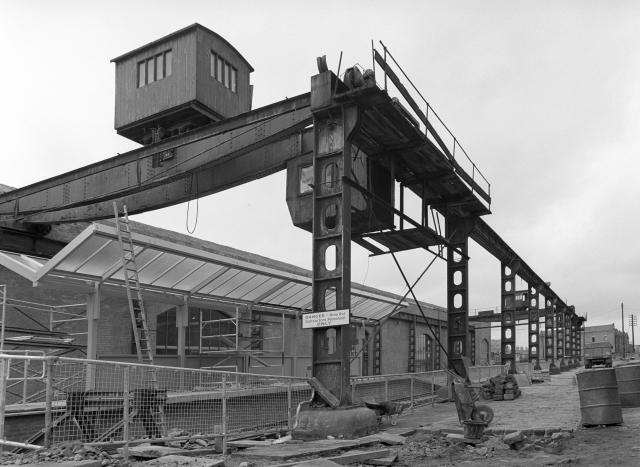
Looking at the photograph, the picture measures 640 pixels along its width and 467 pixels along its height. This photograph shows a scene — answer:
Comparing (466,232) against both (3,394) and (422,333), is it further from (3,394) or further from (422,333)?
(422,333)

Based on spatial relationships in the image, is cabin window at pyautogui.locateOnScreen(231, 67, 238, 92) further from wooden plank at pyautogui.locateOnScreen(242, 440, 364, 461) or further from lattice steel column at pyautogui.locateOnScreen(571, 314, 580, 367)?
lattice steel column at pyautogui.locateOnScreen(571, 314, 580, 367)

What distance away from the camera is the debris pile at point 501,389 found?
833 inches

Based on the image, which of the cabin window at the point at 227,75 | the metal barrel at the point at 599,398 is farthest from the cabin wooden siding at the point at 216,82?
the metal barrel at the point at 599,398

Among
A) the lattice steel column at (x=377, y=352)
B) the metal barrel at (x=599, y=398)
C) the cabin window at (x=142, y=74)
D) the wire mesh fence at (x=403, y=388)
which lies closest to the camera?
the metal barrel at (x=599, y=398)

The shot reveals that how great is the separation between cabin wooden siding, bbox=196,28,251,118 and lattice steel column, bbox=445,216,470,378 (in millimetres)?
8084

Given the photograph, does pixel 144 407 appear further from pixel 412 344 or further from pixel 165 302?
pixel 412 344

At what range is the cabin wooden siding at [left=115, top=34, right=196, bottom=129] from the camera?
1898cm

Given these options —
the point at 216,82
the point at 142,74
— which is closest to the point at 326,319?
the point at 216,82

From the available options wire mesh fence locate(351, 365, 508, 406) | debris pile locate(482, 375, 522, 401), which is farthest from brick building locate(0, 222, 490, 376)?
debris pile locate(482, 375, 522, 401)

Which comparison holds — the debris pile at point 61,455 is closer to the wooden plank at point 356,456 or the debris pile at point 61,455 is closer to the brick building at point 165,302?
the wooden plank at point 356,456

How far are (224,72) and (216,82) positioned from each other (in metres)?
0.99

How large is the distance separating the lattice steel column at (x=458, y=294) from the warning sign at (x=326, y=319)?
8.02m

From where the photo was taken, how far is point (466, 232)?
2152cm

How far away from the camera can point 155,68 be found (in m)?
19.7
